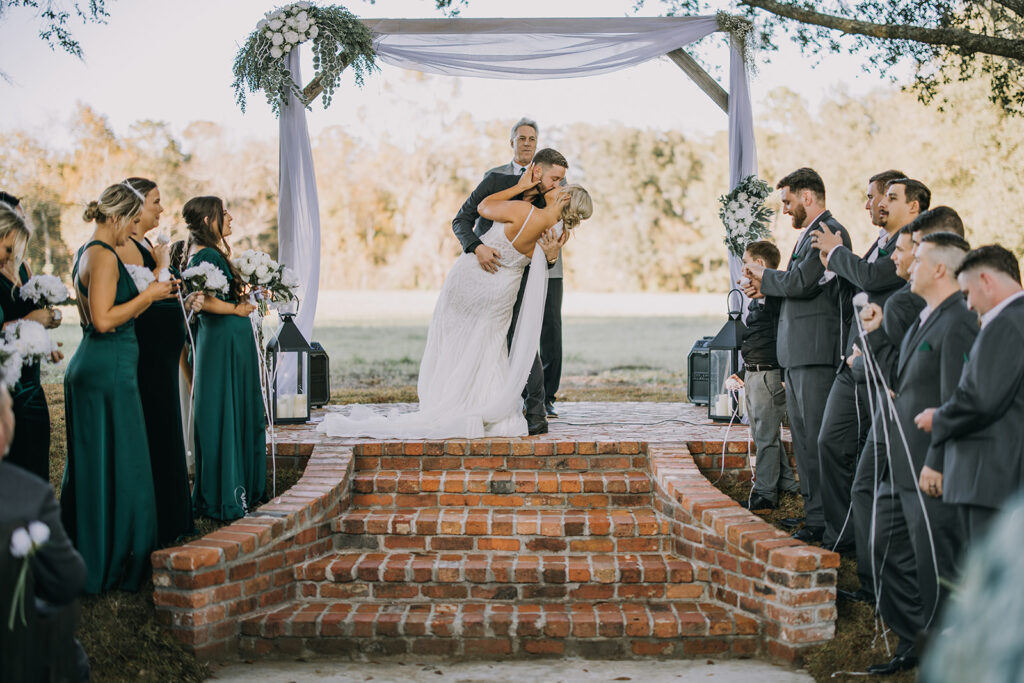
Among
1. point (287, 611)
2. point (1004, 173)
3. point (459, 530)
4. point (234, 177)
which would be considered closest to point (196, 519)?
point (287, 611)

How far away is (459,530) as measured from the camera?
16.6ft

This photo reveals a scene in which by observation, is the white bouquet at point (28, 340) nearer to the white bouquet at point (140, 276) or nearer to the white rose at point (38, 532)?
the white bouquet at point (140, 276)

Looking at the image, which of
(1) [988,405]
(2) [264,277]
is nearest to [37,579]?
(1) [988,405]

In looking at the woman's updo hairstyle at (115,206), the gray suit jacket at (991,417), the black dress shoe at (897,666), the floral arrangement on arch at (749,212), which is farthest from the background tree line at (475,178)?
the gray suit jacket at (991,417)

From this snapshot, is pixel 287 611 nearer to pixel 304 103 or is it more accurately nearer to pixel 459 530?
pixel 459 530

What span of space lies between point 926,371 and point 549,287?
3.77 metres

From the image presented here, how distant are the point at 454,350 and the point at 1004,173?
14.4m

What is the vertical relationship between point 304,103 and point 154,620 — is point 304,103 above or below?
above

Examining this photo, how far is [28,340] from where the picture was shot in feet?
13.2

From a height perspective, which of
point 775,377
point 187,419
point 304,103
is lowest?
point 187,419

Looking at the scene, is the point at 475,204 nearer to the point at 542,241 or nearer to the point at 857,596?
the point at 542,241

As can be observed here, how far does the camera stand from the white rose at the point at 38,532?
7.57 feet

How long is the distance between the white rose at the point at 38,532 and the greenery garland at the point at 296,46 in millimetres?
5642

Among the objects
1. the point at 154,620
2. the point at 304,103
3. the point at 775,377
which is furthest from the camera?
the point at 304,103
